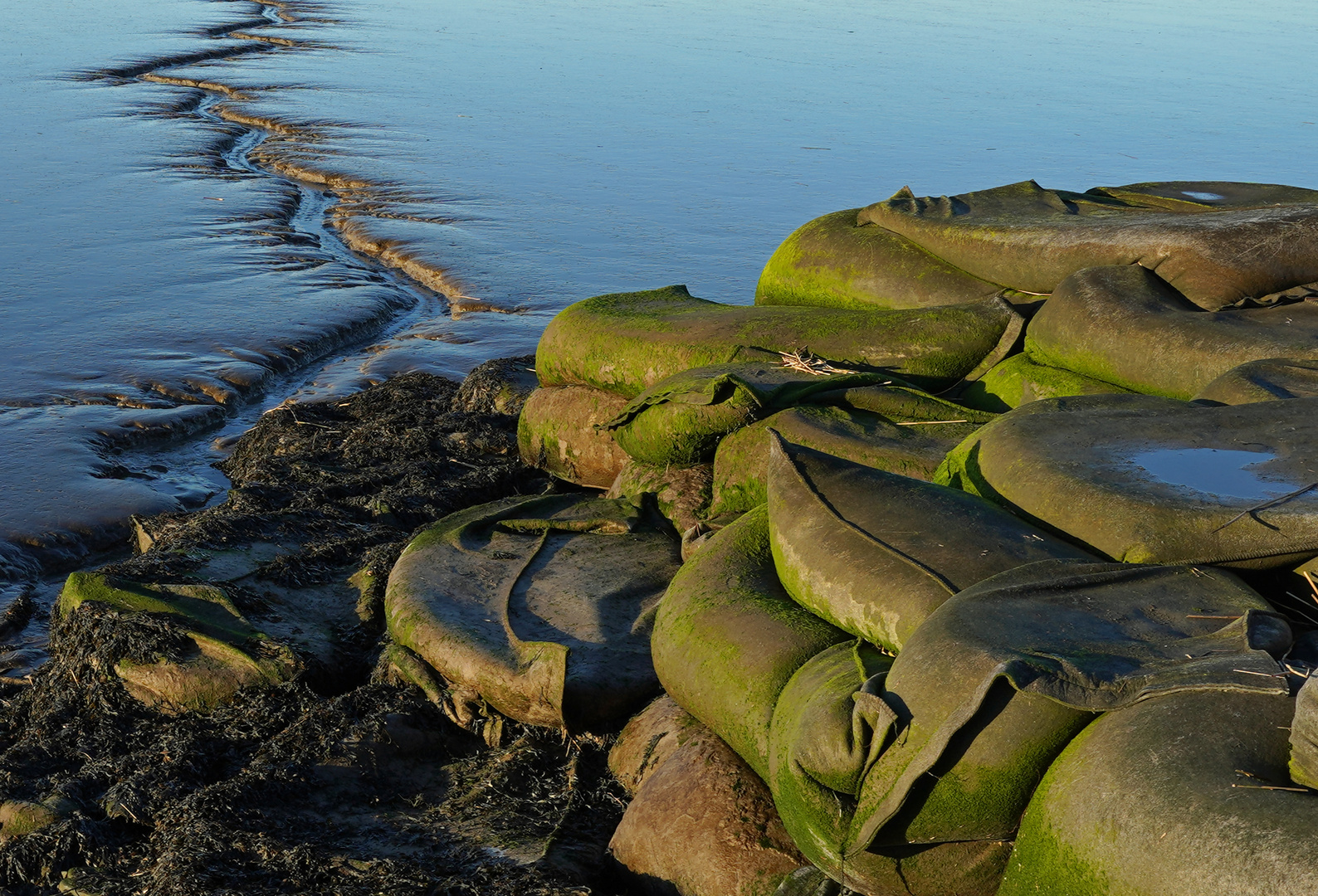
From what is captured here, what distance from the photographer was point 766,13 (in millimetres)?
34469

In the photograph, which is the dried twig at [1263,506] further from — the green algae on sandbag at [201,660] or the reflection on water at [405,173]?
the reflection on water at [405,173]

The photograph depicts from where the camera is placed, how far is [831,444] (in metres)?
3.80

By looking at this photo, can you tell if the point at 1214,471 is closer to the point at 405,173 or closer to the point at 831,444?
the point at 831,444

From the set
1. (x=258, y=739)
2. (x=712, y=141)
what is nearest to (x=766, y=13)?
(x=712, y=141)

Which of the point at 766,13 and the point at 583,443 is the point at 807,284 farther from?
the point at 766,13

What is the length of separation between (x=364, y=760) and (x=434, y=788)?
214 mm

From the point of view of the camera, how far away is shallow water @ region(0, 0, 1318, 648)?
728cm

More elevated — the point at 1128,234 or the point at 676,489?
the point at 1128,234

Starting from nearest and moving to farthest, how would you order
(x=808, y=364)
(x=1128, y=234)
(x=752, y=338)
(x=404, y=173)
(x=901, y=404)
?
(x=901, y=404)
(x=808, y=364)
(x=1128, y=234)
(x=752, y=338)
(x=404, y=173)

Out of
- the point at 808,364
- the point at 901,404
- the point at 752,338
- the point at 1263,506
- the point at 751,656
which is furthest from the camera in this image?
the point at 752,338

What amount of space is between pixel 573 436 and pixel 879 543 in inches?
93.2

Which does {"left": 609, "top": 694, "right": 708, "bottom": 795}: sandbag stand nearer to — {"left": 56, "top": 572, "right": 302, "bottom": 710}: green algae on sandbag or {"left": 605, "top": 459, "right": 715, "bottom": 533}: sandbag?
{"left": 605, "top": 459, "right": 715, "bottom": 533}: sandbag

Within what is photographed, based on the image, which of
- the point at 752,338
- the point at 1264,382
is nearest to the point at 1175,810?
the point at 1264,382

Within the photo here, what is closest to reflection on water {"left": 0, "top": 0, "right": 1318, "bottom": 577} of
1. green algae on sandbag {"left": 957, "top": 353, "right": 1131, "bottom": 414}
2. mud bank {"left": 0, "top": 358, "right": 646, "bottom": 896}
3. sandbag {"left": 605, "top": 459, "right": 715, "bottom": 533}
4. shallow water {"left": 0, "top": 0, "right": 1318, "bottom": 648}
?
shallow water {"left": 0, "top": 0, "right": 1318, "bottom": 648}
